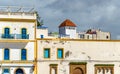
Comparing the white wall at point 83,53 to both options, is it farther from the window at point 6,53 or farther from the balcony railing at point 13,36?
the window at point 6,53

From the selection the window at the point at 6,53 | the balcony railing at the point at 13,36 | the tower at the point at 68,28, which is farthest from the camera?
the tower at the point at 68,28

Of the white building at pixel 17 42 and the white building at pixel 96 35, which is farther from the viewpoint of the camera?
the white building at pixel 96 35

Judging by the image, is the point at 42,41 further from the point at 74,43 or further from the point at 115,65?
the point at 115,65

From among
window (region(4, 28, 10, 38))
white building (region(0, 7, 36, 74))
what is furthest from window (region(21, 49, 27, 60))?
window (region(4, 28, 10, 38))

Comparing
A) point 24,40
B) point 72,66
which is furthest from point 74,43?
point 24,40

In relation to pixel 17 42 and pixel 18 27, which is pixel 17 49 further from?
pixel 18 27

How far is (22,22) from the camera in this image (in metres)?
60.2

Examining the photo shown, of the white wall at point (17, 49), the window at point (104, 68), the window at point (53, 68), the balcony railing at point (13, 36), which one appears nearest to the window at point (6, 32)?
the balcony railing at point (13, 36)

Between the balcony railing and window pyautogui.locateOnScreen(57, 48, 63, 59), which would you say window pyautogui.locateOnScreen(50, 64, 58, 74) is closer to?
window pyautogui.locateOnScreen(57, 48, 63, 59)

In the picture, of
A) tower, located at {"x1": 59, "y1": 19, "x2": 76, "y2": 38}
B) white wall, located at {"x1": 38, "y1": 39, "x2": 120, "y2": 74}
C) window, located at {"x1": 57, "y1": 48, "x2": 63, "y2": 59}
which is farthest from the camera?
tower, located at {"x1": 59, "y1": 19, "x2": 76, "y2": 38}

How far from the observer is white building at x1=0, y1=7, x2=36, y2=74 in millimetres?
59562

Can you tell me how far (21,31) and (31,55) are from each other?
3.49 metres

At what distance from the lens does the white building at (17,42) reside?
195 feet

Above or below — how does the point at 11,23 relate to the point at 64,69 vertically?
above
